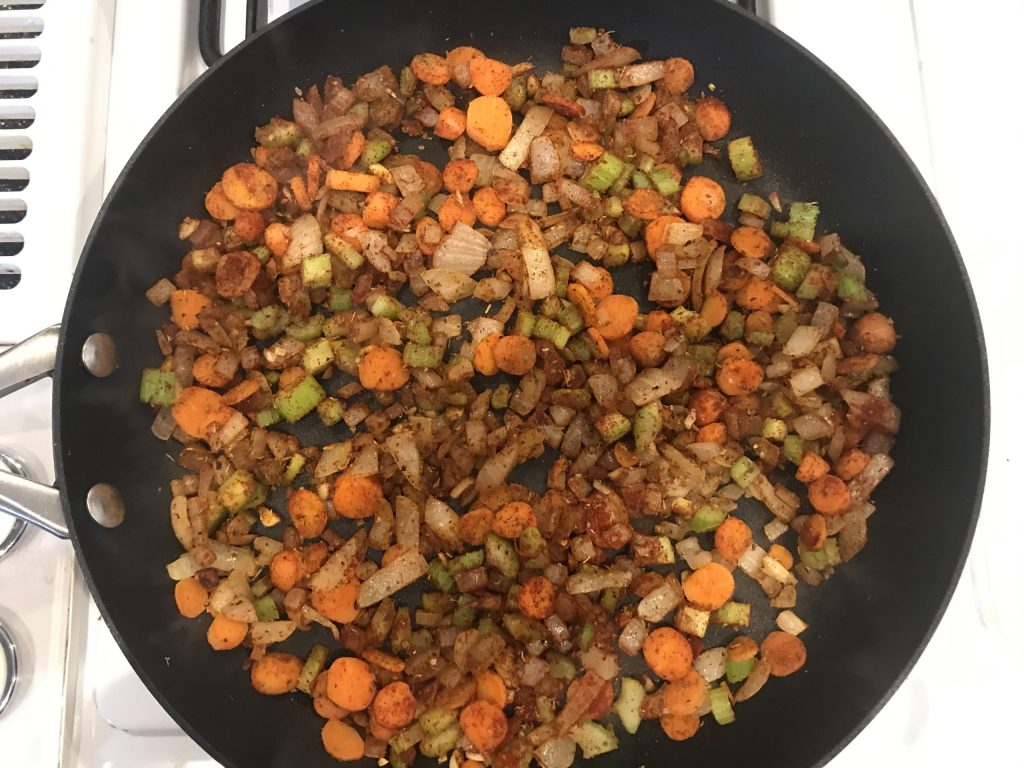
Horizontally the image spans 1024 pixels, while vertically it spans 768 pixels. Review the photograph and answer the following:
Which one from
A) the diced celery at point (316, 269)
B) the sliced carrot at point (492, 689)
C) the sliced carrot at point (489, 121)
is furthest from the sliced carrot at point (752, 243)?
the sliced carrot at point (492, 689)

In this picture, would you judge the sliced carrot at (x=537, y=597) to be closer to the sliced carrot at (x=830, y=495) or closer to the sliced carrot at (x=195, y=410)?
the sliced carrot at (x=830, y=495)

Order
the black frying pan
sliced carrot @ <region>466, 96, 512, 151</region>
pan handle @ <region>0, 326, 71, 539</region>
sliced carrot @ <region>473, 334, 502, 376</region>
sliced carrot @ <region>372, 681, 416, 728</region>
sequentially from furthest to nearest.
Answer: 1. sliced carrot @ <region>466, 96, 512, 151</region>
2. sliced carrot @ <region>473, 334, 502, 376</region>
3. sliced carrot @ <region>372, 681, 416, 728</region>
4. the black frying pan
5. pan handle @ <region>0, 326, 71, 539</region>

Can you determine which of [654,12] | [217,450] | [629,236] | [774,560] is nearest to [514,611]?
[774,560]

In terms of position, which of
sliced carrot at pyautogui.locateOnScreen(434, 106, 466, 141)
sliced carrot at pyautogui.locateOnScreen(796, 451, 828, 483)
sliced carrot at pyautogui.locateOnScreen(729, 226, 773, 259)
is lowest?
sliced carrot at pyautogui.locateOnScreen(796, 451, 828, 483)

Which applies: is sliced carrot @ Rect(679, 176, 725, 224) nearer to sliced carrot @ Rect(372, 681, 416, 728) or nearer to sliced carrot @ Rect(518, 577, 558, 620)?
sliced carrot @ Rect(518, 577, 558, 620)

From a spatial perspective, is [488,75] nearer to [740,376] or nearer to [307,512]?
[740,376]

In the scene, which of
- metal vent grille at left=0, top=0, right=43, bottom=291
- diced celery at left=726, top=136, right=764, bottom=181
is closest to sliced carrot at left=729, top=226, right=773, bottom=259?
diced celery at left=726, top=136, right=764, bottom=181

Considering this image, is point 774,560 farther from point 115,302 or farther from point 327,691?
point 115,302
